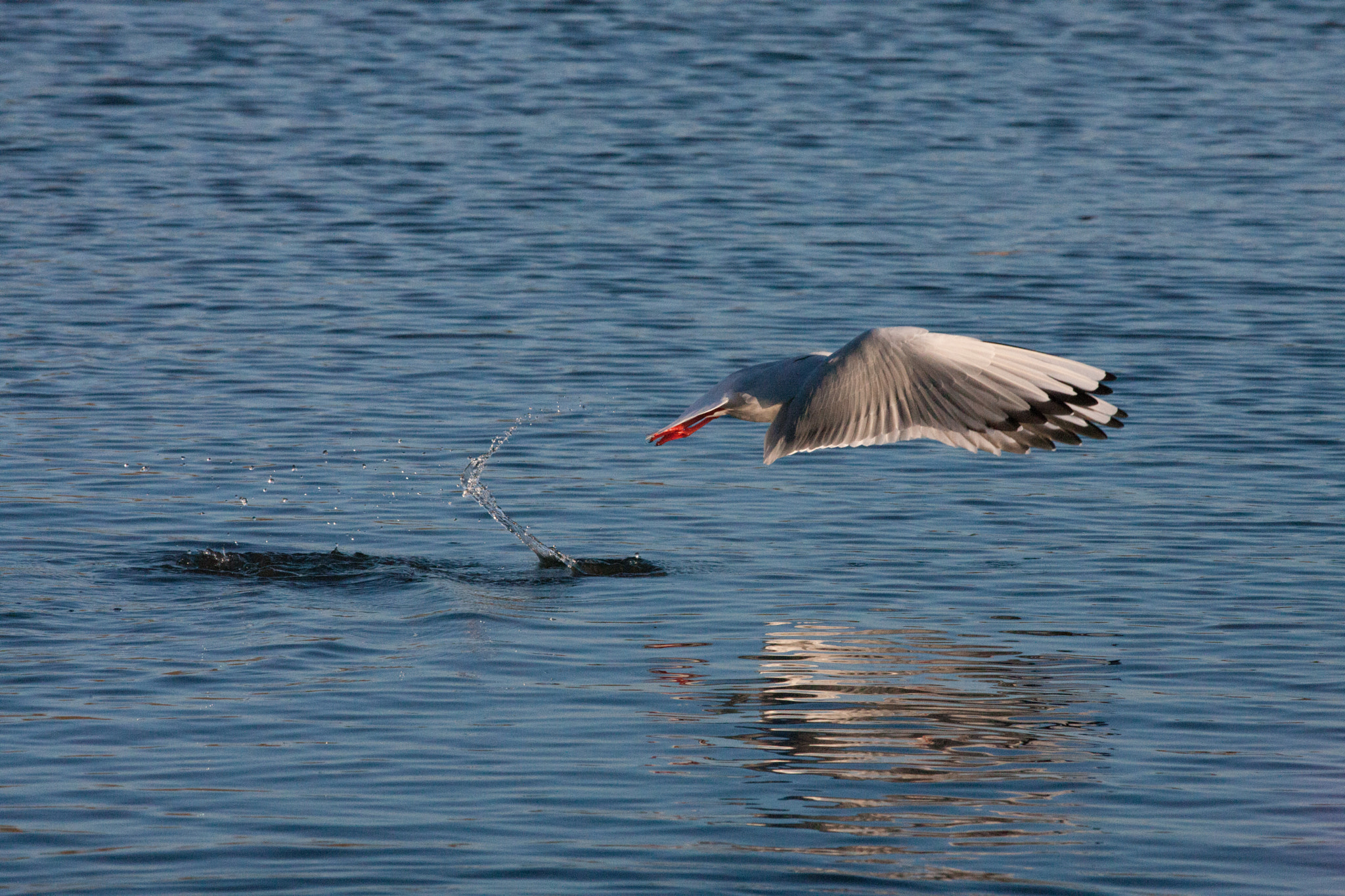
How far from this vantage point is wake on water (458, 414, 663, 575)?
10.2m

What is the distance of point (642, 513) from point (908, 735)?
3.68 meters

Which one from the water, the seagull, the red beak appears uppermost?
the seagull

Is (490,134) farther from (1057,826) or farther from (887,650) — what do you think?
(1057,826)

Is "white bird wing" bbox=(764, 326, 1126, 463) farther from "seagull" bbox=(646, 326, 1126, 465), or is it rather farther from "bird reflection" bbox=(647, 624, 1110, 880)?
"bird reflection" bbox=(647, 624, 1110, 880)

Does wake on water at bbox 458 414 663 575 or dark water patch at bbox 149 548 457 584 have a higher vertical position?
dark water patch at bbox 149 548 457 584

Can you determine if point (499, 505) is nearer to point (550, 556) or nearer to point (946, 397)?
point (550, 556)

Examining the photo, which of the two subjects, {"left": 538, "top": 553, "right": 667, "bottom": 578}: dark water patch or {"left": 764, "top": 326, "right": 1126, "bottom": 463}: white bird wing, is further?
{"left": 538, "top": 553, "right": 667, "bottom": 578}: dark water patch

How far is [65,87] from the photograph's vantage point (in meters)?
26.0

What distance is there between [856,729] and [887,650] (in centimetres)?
106

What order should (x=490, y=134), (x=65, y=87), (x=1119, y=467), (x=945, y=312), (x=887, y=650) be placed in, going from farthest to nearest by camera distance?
(x=65, y=87)
(x=490, y=134)
(x=945, y=312)
(x=1119, y=467)
(x=887, y=650)

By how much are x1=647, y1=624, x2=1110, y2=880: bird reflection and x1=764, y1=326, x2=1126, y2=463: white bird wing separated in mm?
959

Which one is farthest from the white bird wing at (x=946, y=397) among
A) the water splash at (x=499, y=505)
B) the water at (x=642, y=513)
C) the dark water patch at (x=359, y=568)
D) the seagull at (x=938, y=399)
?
the water splash at (x=499, y=505)

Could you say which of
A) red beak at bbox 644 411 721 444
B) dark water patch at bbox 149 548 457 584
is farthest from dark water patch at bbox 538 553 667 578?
red beak at bbox 644 411 721 444

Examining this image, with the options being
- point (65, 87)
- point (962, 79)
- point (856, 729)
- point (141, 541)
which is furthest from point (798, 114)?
point (856, 729)
